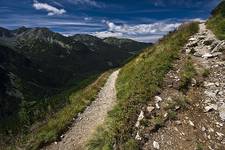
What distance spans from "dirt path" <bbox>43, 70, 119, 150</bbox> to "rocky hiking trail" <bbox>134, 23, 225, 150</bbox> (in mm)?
3592

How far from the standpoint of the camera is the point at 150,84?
2389 centimetres

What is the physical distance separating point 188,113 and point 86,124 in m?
6.99

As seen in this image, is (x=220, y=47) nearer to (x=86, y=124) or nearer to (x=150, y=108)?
(x=150, y=108)

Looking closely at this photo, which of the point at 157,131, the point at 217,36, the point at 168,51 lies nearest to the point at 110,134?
the point at 157,131

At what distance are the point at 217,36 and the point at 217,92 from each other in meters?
12.6

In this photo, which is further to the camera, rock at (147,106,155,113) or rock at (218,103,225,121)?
rock at (147,106,155,113)

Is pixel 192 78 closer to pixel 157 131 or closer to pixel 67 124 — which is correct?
pixel 157 131

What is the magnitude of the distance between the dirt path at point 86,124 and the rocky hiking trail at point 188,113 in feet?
11.8

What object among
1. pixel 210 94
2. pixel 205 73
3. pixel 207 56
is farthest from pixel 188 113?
pixel 207 56

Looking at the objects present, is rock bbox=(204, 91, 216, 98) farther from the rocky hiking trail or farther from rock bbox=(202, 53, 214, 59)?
rock bbox=(202, 53, 214, 59)

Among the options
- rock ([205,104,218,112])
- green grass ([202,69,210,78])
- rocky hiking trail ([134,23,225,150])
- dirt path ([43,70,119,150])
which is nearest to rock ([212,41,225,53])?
rocky hiking trail ([134,23,225,150])

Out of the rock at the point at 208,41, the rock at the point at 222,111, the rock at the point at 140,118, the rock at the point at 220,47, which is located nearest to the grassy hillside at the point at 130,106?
the rock at the point at 140,118

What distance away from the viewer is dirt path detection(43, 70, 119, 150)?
20.7 metres

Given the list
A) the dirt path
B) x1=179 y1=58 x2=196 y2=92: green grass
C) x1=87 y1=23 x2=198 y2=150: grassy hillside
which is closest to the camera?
x1=87 y1=23 x2=198 y2=150: grassy hillside
